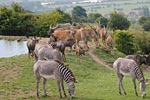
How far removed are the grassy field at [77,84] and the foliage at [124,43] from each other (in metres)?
12.6

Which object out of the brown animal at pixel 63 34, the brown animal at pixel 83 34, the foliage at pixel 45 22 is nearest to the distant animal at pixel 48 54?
the brown animal at pixel 63 34

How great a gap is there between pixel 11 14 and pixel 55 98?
3119cm

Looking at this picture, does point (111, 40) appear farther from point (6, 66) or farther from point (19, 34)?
point (19, 34)

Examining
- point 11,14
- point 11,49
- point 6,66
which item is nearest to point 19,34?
point 11,14

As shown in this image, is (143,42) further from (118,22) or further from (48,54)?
(48,54)

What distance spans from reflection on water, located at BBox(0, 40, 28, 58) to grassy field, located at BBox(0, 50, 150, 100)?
4161 millimetres

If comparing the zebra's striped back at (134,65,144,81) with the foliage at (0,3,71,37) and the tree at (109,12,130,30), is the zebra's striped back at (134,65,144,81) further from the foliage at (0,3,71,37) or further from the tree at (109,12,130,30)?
the tree at (109,12,130,30)

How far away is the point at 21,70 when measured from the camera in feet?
77.4

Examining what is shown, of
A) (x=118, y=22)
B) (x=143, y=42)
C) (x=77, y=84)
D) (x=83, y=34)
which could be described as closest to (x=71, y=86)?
(x=77, y=84)

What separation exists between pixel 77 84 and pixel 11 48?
14965 millimetres

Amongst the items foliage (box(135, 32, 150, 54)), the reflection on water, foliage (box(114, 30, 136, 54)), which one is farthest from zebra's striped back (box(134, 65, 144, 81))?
foliage (box(135, 32, 150, 54))

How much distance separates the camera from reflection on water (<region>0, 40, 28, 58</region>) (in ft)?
107

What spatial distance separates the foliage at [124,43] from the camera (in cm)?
4131

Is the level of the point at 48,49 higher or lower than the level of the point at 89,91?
higher
